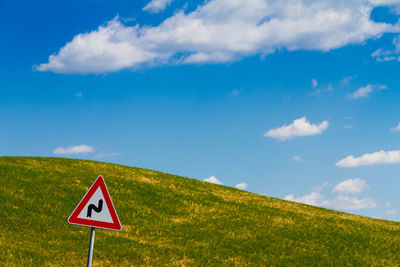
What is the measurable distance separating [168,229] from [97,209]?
9.57m

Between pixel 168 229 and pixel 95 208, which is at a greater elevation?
pixel 95 208

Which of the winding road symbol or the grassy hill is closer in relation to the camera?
the winding road symbol

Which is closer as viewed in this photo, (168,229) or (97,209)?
(97,209)

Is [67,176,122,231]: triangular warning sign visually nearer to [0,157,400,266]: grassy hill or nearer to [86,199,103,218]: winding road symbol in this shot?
[86,199,103,218]: winding road symbol

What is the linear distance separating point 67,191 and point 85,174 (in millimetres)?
3730

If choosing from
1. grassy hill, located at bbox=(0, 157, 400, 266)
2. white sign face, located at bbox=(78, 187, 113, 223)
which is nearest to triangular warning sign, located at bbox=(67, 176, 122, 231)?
white sign face, located at bbox=(78, 187, 113, 223)

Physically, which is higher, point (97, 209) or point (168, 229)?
point (97, 209)

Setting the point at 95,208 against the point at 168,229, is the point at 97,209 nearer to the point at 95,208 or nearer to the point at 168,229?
the point at 95,208

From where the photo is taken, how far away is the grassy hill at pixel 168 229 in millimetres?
16578

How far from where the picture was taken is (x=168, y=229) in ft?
65.0

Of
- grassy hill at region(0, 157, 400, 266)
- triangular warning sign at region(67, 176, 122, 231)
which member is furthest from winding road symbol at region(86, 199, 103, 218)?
grassy hill at region(0, 157, 400, 266)

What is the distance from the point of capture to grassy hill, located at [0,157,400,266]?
1658 cm

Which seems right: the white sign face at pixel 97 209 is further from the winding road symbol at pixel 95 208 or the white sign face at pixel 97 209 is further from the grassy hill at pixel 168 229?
the grassy hill at pixel 168 229

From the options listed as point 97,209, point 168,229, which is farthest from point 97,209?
point 168,229
